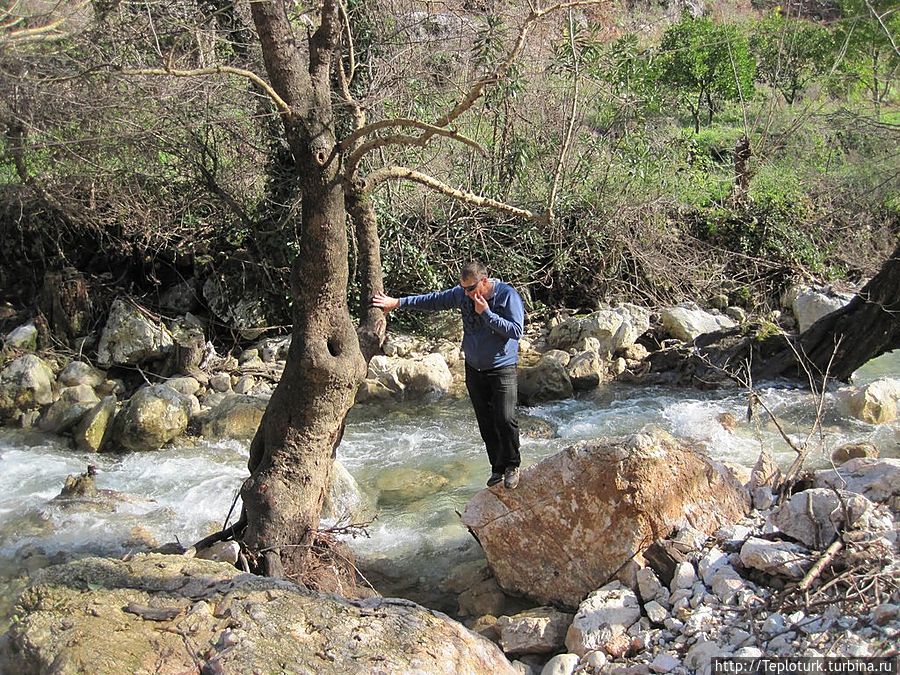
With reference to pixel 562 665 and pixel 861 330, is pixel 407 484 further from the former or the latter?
pixel 861 330

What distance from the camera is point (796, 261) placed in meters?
13.7

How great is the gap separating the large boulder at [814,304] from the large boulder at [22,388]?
10.0 m

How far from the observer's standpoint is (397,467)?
27.0 feet

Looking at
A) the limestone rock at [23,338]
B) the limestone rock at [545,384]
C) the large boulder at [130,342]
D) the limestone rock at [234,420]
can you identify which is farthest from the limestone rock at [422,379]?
the limestone rock at [23,338]

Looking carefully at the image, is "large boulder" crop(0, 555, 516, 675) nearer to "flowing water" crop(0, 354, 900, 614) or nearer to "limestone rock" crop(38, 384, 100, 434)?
"flowing water" crop(0, 354, 900, 614)

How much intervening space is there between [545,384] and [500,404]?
4560 mm

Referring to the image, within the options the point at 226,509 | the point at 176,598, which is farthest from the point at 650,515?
the point at 226,509

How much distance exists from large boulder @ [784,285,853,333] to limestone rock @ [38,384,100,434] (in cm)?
944

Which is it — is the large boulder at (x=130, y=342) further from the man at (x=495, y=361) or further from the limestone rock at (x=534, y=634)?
the limestone rock at (x=534, y=634)

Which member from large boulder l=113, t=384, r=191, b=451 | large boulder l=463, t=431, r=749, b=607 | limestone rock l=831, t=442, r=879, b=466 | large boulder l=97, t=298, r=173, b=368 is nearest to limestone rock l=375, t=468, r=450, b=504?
large boulder l=463, t=431, r=749, b=607

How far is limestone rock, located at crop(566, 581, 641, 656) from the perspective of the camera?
14.8ft

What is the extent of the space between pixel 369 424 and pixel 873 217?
10.3m

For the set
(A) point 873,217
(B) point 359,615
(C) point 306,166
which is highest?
(C) point 306,166

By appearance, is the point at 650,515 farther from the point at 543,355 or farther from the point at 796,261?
the point at 796,261
